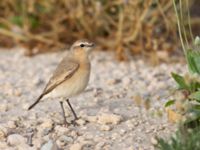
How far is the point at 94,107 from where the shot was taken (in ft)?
24.0

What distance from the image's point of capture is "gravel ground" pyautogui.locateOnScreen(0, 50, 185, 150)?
238 inches

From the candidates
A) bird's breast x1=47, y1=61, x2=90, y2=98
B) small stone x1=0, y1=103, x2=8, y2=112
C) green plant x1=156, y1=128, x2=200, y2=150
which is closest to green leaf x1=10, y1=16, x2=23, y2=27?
small stone x1=0, y1=103, x2=8, y2=112

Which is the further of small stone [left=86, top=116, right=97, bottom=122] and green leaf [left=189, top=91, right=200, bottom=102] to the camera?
small stone [left=86, top=116, right=97, bottom=122]

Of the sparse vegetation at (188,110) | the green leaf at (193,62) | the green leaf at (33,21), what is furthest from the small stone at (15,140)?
the green leaf at (33,21)

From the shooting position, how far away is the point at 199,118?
601 centimetres

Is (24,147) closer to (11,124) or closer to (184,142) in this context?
(11,124)

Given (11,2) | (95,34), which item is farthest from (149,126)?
(11,2)

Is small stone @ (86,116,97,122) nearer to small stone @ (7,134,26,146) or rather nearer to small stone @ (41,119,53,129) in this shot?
small stone @ (41,119,53,129)

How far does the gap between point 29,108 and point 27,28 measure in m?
3.29

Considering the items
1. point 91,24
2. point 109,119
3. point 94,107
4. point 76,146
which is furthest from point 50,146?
point 91,24

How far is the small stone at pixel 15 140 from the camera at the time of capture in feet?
19.7

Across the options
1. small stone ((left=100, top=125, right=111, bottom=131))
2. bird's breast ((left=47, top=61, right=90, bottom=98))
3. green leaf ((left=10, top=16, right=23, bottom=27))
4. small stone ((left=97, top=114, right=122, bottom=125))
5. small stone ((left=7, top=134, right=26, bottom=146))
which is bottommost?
small stone ((left=7, top=134, right=26, bottom=146))

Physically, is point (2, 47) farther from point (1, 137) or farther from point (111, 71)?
point (1, 137)

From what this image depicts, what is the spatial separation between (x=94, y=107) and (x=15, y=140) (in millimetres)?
1491
